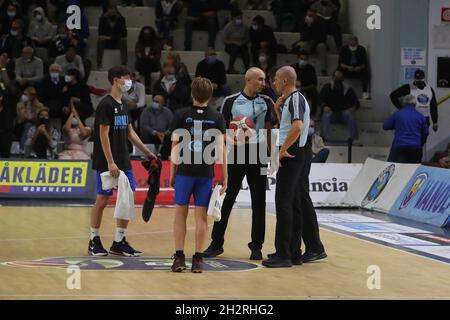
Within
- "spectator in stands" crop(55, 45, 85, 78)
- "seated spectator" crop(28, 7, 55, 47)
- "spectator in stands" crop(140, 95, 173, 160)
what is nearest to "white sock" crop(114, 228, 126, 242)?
"spectator in stands" crop(140, 95, 173, 160)

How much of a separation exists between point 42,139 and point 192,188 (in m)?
12.1

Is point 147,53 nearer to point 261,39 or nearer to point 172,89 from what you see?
point 172,89

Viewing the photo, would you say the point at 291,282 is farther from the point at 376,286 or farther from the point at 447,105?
the point at 447,105

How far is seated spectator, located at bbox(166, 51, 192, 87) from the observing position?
24.1 m

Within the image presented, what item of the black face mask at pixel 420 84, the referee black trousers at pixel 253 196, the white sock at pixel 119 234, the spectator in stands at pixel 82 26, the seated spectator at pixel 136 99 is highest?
the spectator in stands at pixel 82 26

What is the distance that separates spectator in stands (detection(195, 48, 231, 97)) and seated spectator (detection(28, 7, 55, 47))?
13.3 ft

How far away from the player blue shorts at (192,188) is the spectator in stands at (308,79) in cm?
1472

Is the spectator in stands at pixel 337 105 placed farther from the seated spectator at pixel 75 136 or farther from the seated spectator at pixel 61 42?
the seated spectator at pixel 61 42

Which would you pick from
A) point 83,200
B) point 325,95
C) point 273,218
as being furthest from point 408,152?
point 83,200

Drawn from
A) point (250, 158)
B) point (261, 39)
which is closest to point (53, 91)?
point (261, 39)

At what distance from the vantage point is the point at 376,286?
9984 mm

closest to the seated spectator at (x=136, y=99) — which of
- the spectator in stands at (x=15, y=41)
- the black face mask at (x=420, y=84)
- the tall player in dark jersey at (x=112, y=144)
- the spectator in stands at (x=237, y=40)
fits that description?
the spectator in stands at (x=15, y=41)

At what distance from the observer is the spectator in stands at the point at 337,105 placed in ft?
82.1

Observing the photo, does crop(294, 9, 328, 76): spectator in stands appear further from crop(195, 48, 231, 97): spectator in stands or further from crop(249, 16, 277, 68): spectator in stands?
crop(195, 48, 231, 97): spectator in stands
